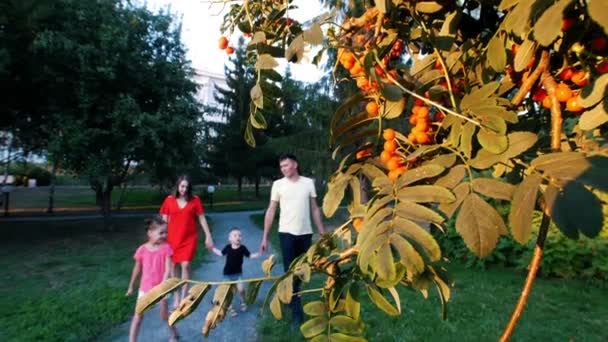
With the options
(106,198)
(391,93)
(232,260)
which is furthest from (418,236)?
(106,198)

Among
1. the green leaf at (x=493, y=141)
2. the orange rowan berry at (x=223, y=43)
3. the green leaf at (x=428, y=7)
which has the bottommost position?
the green leaf at (x=493, y=141)

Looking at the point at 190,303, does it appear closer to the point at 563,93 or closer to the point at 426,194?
the point at 426,194

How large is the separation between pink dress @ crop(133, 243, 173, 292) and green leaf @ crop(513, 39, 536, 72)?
3.70m

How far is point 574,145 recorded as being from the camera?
2.77ft

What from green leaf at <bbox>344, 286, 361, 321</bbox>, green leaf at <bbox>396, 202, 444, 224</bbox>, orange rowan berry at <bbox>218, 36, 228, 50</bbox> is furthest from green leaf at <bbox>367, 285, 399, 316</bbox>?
orange rowan berry at <bbox>218, 36, 228, 50</bbox>

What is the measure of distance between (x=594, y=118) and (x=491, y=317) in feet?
13.0

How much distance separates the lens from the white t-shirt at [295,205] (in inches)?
161

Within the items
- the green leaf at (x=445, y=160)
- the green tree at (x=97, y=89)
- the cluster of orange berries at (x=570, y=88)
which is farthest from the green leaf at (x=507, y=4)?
the green tree at (x=97, y=89)

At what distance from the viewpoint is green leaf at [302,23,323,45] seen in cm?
82

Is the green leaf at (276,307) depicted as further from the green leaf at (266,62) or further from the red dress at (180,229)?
the red dress at (180,229)

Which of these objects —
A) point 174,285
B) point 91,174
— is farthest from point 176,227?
point 91,174

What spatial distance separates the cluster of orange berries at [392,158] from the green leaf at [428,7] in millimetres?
272

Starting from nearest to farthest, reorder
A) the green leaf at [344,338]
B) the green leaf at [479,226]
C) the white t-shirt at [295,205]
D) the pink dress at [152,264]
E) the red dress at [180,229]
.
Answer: the green leaf at [479,226] → the green leaf at [344,338] → the pink dress at [152,264] → the white t-shirt at [295,205] → the red dress at [180,229]

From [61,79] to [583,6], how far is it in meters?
10.5
